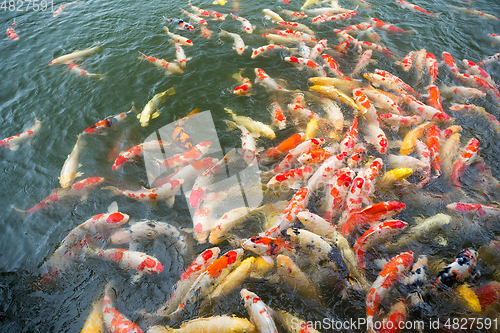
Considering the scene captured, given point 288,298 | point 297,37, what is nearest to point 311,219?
point 288,298

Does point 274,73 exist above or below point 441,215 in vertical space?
above

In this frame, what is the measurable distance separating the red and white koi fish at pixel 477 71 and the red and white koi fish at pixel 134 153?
25.8ft

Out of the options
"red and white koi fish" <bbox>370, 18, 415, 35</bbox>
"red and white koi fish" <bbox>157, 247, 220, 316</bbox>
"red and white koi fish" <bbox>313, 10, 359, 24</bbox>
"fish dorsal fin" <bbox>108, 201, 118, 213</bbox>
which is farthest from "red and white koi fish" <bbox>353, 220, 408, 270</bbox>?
"red and white koi fish" <bbox>313, 10, 359, 24</bbox>

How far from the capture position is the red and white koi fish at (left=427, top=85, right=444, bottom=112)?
18.9 ft

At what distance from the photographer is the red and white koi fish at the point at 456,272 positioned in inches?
131

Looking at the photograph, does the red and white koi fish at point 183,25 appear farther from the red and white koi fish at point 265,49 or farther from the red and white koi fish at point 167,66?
the red and white koi fish at point 265,49

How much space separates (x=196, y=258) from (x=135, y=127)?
3786mm

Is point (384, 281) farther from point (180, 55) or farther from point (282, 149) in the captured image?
point (180, 55)

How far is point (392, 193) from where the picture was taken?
450 cm

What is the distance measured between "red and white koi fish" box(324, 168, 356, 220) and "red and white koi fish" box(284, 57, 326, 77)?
3508mm

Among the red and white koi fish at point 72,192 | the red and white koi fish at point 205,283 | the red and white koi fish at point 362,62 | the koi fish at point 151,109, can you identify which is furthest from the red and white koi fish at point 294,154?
the red and white koi fish at point 72,192

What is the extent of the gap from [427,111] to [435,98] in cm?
62

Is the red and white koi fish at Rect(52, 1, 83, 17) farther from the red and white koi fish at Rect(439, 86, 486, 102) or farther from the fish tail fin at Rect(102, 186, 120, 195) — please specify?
the red and white koi fish at Rect(439, 86, 486, 102)

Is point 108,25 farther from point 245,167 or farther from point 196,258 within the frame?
point 196,258
